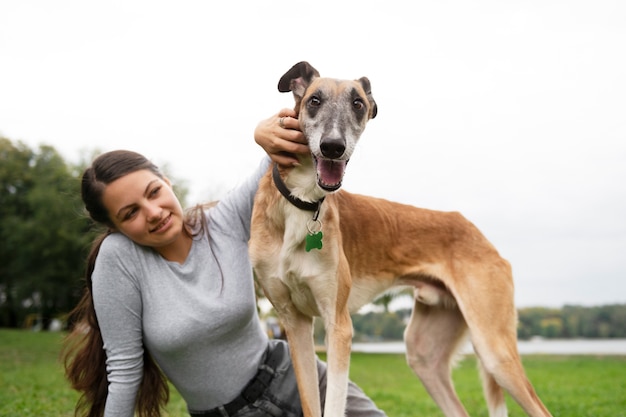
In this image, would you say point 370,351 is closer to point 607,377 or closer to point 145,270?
point 607,377

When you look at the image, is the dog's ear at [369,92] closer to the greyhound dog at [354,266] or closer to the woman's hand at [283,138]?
the greyhound dog at [354,266]

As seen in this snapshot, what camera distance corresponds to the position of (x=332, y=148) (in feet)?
8.96

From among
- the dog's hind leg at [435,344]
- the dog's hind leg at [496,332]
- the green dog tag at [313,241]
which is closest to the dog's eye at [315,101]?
the green dog tag at [313,241]

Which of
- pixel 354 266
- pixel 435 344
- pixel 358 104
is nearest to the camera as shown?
pixel 358 104

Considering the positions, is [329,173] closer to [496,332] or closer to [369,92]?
[369,92]

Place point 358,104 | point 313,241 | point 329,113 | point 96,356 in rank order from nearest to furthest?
point 329,113 < point 358,104 < point 313,241 < point 96,356

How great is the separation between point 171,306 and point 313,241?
2.99ft

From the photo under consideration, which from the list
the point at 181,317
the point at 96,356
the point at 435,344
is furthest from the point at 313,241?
the point at 435,344

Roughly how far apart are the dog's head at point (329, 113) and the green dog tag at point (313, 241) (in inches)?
17.1

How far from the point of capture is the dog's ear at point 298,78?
3.25m

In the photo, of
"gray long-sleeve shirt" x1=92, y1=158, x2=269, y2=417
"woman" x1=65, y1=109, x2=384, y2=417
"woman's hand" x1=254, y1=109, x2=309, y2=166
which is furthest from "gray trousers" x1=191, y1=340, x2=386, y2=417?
"woman's hand" x1=254, y1=109, x2=309, y2=166

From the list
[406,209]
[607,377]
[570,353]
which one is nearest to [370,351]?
[570,353]

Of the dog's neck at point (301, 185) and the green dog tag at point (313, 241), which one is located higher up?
the dog's neck at point (301, 185)

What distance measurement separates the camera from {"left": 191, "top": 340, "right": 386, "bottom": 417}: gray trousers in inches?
142
